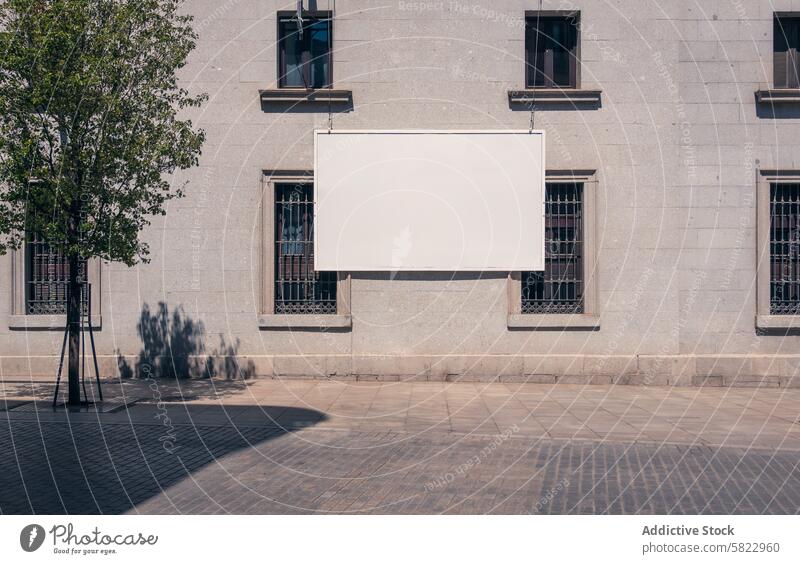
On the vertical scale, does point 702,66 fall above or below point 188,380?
above

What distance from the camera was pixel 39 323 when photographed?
19359 mm

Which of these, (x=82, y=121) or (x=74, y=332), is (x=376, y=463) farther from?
(x=82, y=121)

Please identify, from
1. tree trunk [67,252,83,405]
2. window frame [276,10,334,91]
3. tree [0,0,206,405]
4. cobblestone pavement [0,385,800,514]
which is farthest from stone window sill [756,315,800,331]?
tree trunk [67,252,83,405]

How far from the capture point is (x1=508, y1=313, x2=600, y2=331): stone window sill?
62.6 ft

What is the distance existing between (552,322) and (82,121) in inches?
424

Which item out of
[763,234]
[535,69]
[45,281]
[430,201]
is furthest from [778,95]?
[45,281]

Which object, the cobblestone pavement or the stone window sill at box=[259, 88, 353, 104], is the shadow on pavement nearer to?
the cobblestone pavement

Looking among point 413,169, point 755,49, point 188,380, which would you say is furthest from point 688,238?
point 188,380

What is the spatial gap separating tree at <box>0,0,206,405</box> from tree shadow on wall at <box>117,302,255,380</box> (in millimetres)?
4006

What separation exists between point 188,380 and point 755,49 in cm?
1492

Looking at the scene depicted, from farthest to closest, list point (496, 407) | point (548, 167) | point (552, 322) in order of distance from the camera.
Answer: point (548, 167)
point (552, 322)
point (496, 407)

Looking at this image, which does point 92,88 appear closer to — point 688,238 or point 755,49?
point 688,238

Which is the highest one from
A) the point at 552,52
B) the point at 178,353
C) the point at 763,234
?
the point at 552,52

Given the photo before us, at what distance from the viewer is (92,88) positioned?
14.3 m
